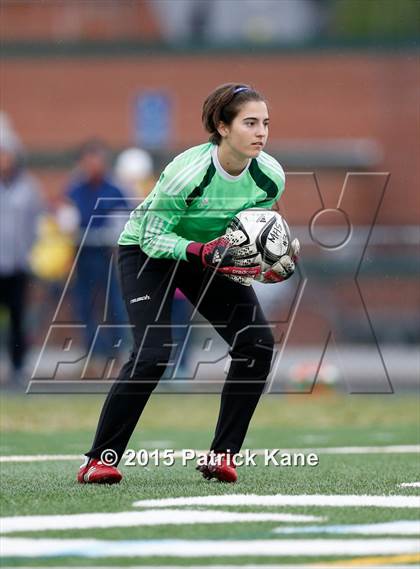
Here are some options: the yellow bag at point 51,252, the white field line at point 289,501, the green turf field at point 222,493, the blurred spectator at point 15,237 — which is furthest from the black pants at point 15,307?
the white field line at point 289,501

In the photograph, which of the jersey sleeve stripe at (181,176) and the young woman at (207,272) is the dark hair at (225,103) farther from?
the jersey sleeve stripe at (181,176)

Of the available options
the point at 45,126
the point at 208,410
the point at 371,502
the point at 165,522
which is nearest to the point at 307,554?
the point at 165,522

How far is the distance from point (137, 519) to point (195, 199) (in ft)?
5.94

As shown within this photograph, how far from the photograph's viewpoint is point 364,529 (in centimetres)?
584

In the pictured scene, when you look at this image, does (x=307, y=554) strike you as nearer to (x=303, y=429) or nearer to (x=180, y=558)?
(x=180, y=558)

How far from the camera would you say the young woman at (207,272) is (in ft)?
23.5

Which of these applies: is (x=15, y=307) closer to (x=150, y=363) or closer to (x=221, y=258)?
(x=150, y=363)

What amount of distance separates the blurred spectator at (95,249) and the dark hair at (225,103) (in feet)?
25.2

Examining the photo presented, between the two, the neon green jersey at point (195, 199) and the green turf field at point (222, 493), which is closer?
the green turf field at point (222, 493)

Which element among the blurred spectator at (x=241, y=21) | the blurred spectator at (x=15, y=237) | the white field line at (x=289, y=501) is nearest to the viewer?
the white field line at (x=289, y=501)

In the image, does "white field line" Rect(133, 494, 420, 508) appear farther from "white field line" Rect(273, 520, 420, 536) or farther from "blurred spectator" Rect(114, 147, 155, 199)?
"blurred spectator" Rect(114, 147, 155, 199)

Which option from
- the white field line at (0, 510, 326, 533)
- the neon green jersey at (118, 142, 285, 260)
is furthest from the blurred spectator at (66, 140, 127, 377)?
the white field line at (0, 510, 326, 533)

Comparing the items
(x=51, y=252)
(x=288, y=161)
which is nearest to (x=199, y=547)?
(x=51, y=252)

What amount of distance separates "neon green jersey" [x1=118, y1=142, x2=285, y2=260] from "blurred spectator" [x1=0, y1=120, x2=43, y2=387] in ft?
25.7
